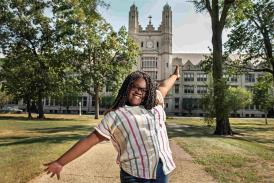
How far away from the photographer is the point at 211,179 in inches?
319

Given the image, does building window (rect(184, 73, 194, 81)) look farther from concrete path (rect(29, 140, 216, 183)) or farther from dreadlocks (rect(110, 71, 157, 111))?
dreadlocks (rect(110, 71, 157, 111))

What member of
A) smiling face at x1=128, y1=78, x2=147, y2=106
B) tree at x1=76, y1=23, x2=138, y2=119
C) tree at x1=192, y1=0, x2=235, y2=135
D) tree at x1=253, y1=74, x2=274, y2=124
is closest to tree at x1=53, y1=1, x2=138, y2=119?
tree at x1=76, y1=23, x2=138, y2=119

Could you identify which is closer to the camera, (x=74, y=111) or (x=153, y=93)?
(x=153, y=93)

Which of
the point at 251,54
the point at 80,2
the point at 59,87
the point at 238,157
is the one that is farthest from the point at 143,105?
the point at 59,87

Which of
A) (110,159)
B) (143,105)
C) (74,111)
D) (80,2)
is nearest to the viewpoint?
(143,105)

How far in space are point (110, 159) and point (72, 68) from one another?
38.6m

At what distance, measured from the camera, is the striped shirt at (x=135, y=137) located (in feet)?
11.1

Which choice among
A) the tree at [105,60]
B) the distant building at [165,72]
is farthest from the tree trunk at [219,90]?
the distant building at [165,72]

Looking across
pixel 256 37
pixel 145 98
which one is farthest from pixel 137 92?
pixel 256 37

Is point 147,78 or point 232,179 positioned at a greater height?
point 147,78

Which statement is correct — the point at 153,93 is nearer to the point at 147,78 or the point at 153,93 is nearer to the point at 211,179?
the point at 147,78

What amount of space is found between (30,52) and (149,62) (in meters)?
60.1

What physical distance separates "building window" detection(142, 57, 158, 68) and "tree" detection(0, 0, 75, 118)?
5834 cm

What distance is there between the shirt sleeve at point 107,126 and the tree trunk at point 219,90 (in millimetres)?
18917
